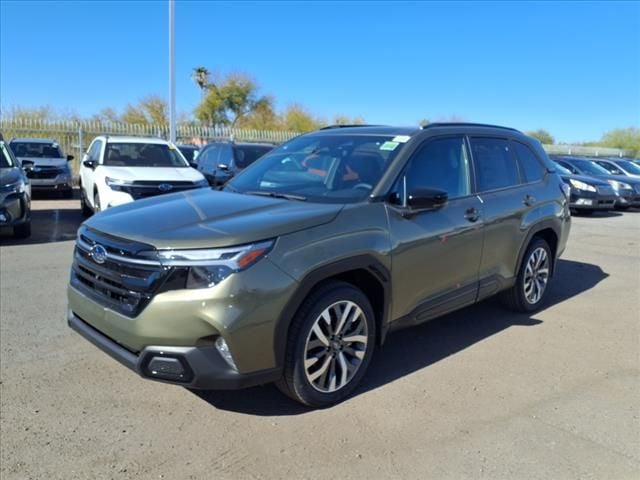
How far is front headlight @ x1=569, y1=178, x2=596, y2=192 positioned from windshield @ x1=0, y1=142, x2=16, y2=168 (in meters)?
13.7

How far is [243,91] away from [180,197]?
1835 inches

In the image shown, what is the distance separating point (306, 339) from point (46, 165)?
44.5 feet

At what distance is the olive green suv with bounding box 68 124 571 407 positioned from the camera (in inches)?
112

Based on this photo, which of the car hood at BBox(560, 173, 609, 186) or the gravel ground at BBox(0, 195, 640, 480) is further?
the car hood at BBox(560, 173, 609, 186)

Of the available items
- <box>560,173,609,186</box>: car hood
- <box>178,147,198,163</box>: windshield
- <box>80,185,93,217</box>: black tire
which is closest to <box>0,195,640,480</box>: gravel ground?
<box>80,185,93,217</box>: black tire

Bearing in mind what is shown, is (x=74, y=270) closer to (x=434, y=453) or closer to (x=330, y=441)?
(x=330, y=441)

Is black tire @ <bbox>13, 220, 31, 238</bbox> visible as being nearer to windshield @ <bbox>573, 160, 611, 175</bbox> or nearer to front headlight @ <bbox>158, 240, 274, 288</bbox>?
front headlight @ <bbox>158, 240, 274, 288</bbox>

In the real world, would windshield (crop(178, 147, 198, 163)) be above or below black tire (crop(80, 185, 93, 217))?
above

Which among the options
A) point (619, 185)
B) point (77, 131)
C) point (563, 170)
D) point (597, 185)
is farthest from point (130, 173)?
point (619, 185)

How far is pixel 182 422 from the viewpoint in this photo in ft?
10.5

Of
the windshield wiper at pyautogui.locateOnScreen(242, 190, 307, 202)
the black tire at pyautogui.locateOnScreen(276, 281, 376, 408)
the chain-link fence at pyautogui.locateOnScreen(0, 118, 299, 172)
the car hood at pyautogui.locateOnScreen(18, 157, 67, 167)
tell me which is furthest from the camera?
the chain-link fence at pyautogui.locateOnScreen(0, 118, 299, 172)

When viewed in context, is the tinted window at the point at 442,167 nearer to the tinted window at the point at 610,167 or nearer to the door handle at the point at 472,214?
the door handle at the point at 472,214

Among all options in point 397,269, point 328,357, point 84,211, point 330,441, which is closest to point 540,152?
point 397,269

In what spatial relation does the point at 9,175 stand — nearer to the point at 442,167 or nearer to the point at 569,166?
the point at 442,167
